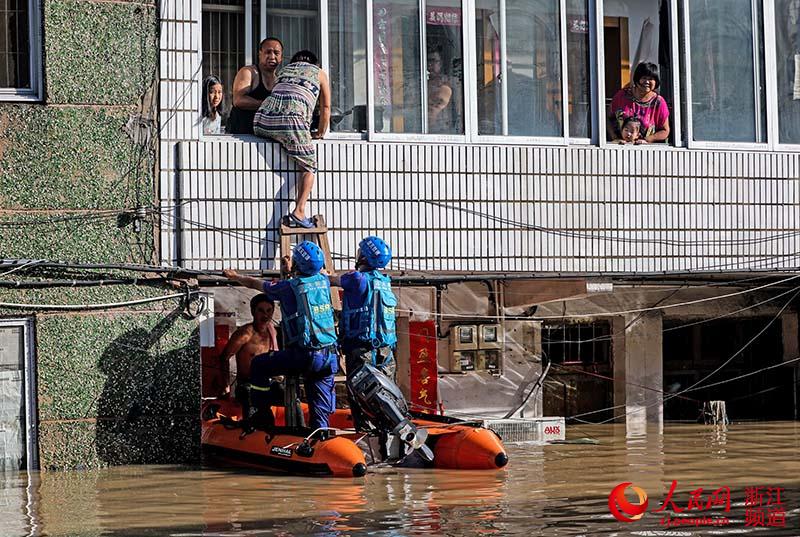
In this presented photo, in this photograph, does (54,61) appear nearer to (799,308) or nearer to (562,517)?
(562,517)

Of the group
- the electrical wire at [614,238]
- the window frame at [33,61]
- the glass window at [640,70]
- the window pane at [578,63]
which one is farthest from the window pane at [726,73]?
the window frame at [33,61]

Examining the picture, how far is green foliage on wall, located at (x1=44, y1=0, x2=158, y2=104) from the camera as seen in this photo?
13555mm

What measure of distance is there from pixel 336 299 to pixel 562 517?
17.0ft

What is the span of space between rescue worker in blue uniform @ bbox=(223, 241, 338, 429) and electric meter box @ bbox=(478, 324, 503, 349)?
3507 millimetres

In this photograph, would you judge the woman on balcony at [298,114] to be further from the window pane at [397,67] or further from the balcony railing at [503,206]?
the window pane at [397,67]

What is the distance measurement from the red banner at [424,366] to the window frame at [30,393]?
426cm

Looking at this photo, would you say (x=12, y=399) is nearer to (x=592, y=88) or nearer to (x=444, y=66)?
(x=444, y=66)

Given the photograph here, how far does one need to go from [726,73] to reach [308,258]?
204 inches

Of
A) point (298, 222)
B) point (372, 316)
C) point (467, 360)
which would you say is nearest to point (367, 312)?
point (372, 316)

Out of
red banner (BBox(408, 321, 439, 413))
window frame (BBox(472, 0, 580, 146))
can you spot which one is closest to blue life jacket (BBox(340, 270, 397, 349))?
window frame (BBox(472, 0, 580, 146))

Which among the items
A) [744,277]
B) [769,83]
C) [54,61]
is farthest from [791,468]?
[54,61]

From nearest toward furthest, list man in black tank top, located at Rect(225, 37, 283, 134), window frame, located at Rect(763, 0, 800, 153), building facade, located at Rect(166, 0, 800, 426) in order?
building facade, located at Rect(166, 0, 800, 426) → man in black tank top, located at Rect(225, 37, 283, 134) → window frame, located at Rect(763, 0, 800, 153)

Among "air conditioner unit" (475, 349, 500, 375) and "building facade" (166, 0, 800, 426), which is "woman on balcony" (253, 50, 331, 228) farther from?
"air conditioner unit" (475, 349, 500, 375)

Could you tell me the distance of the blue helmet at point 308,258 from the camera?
13.4 metres
